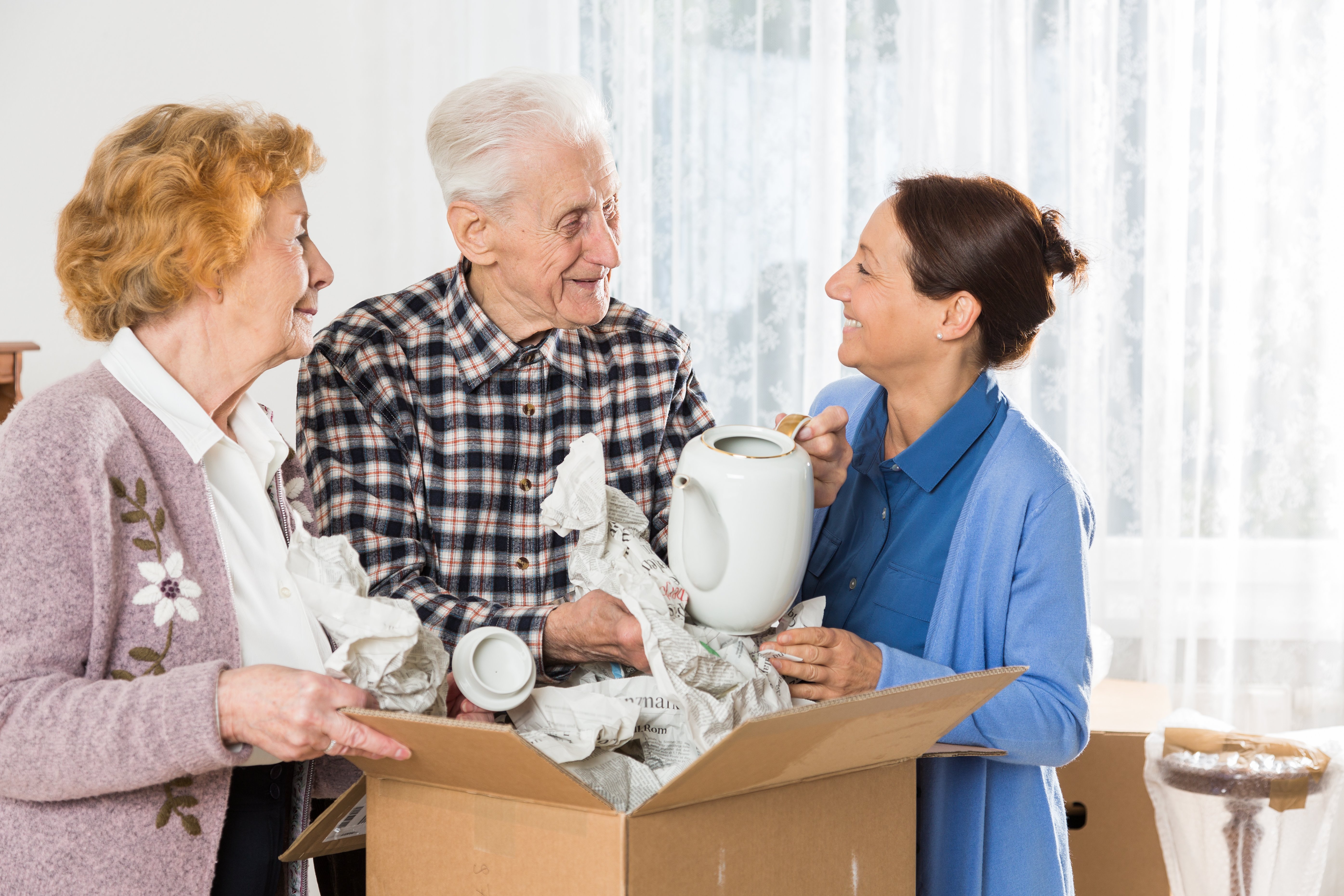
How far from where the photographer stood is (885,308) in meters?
1.36

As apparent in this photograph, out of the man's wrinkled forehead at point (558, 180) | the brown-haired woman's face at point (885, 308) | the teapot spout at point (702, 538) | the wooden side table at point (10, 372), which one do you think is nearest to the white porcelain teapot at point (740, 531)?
the teapot spout at point (702, 538)

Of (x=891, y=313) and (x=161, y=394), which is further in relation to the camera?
(x=891, y=313)

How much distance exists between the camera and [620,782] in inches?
37.5

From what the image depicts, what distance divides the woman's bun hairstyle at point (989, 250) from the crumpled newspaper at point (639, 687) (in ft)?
1.55

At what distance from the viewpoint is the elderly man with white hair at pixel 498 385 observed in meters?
1.31

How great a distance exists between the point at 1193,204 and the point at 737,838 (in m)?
2.36

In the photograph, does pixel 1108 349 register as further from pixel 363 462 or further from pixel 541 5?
pixel 363 462

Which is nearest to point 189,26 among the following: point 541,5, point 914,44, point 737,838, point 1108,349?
point 541,5

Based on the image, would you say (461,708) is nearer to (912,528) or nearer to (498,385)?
(498,385)

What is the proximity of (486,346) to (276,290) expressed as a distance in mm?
340

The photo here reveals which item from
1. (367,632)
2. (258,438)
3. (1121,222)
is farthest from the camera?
(1121,222)

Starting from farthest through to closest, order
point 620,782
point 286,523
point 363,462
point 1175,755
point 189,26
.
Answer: point 189,26 → point 1175,755 → point 363,462 → point 286,523 → point 620,782

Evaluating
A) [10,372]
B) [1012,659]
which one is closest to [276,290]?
[1012,659]

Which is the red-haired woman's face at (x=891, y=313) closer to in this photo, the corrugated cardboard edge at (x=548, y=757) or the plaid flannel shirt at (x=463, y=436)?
the plaid flannel shirt at (x=463, y=436)
